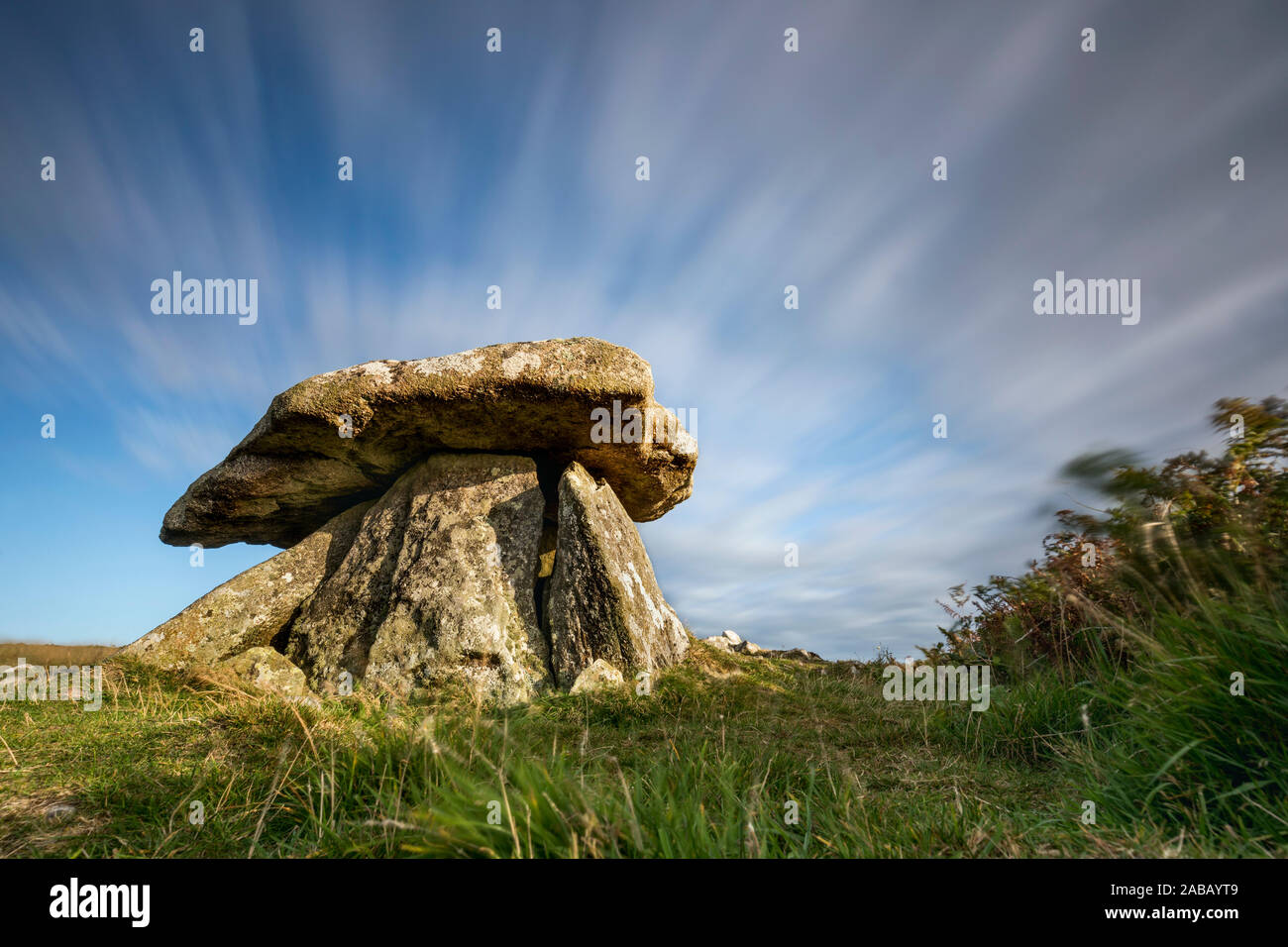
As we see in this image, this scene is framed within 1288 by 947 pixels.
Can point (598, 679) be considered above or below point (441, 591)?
below

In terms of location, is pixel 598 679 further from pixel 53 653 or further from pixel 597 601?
pixel 53 653

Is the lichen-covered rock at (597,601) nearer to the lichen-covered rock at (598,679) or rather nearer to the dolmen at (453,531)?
the dolmen at (453,531)

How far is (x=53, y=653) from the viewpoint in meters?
9.92

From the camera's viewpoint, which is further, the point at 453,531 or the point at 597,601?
the point at 453,531

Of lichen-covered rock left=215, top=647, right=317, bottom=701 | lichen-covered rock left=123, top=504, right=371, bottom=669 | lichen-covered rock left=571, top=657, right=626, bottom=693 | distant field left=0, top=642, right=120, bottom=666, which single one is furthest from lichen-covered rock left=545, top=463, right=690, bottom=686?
distant field left=0, top=642, right=120, bottom=666

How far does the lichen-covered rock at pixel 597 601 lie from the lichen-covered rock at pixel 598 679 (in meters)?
0.15

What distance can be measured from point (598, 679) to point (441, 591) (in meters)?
2.39

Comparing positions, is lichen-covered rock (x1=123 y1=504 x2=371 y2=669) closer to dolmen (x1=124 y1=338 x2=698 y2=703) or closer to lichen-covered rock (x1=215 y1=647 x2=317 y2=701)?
dolmen (x1=124 y1=338 x2=698 y2=703)

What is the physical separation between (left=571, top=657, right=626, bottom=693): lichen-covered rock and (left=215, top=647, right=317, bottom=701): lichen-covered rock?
2951 mm

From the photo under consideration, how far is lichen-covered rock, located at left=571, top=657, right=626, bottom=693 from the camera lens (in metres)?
6.74

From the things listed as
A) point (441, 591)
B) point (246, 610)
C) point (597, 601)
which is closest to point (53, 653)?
point (246, 610)

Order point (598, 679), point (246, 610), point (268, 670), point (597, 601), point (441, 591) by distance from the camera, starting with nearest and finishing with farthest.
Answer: point (598, 679) < point (268, 670) < point (597, 601) < point (441, 591) < point (246, 610)
